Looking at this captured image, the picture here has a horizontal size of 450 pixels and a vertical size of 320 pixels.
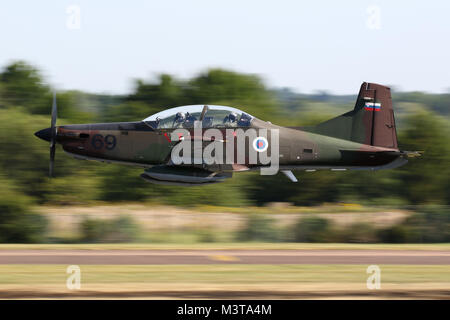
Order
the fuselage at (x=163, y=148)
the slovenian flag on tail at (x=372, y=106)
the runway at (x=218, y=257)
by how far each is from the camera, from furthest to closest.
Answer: the runway at (x=218, y=257)
the slovenian flag on tail at (x=372, y=106)
the fuselage at (x=163, y=148)

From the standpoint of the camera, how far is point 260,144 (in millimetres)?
16812

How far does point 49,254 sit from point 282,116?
34729mm

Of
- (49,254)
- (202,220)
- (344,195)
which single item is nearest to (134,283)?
(49,254)

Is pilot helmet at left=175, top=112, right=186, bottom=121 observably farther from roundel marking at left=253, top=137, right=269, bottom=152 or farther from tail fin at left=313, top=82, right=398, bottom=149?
tail fin at left=313, top=82, right=398, bottom=149

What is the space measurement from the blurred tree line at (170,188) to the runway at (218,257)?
10.6 meters

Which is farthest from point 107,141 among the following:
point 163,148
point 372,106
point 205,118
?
point 372,106

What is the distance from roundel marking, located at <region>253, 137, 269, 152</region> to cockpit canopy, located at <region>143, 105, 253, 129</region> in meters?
0.53

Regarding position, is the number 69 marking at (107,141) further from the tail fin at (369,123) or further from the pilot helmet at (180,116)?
the tail fin at (369,123)

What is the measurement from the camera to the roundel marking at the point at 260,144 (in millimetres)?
16750

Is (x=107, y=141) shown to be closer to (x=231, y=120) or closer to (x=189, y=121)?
(x=189, y=121)

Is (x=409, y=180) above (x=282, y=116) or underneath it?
underneath

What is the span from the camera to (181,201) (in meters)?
39.8

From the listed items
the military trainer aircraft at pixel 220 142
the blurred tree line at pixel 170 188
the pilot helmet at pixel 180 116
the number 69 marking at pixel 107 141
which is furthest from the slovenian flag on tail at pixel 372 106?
the blurred tree line at pixel 170 188

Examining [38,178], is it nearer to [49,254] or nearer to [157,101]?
[157,101]
